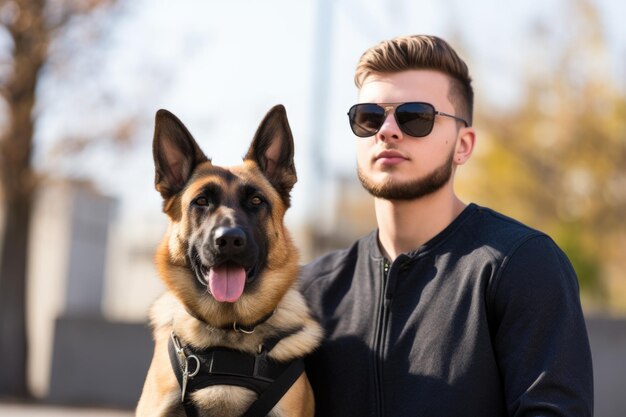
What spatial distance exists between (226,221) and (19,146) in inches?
320

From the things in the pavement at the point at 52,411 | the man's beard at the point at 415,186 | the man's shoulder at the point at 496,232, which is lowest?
the pavement at the point at 52,411

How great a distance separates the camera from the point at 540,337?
118 inches

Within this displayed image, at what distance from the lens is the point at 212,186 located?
360cm

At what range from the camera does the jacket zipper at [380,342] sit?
3273mm

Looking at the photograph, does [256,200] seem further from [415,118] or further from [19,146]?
[19,146]

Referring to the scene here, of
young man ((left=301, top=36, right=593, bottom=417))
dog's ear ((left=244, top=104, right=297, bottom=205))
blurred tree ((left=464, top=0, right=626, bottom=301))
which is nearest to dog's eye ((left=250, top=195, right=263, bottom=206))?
dog's ear ((left=244, top=104, right=297, bottom=205))

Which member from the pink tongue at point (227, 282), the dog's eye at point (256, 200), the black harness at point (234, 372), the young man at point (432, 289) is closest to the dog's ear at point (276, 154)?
the dog's eye at point (256, 200)

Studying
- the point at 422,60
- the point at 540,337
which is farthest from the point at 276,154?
the point at 540,337

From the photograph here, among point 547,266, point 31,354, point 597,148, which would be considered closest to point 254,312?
point 547,266

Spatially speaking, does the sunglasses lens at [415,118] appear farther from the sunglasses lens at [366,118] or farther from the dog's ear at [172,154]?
the dog's ear at [172,154]

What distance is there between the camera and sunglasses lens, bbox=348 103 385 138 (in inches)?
143

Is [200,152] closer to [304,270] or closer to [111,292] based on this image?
[304,270]

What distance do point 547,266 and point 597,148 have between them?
16472mm

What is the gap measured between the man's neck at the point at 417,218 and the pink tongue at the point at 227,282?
0.72 meters
